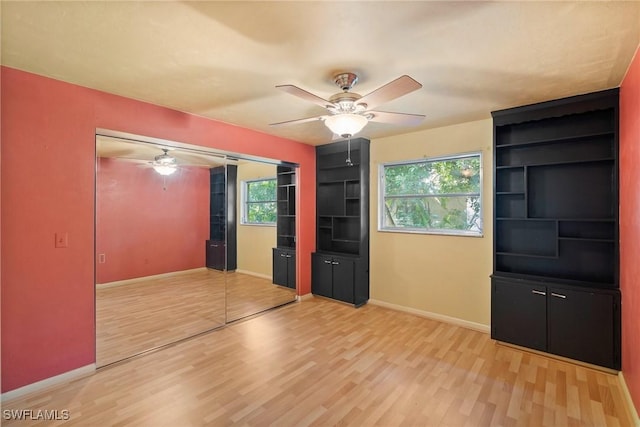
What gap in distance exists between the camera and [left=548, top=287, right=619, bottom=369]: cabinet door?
2611 mm

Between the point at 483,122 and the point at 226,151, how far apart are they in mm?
3212

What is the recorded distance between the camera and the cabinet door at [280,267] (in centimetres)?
491

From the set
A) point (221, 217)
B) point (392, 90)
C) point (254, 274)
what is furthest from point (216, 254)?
point (392, 90)

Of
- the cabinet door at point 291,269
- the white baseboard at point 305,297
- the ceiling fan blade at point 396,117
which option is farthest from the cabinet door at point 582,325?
the cabinet door at point 291,269

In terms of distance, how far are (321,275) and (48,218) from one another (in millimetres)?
3448

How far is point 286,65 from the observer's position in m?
2.16

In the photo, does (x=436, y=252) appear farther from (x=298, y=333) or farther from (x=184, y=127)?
(x=184, y=127)

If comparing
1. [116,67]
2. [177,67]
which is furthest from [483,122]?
[116,67]

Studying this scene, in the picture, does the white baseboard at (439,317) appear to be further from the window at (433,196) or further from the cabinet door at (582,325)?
the window at (433,196)

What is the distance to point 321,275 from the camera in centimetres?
477

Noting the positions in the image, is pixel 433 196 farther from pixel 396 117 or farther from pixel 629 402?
pixel 629 402

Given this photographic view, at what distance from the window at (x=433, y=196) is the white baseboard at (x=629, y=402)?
5.63 ft

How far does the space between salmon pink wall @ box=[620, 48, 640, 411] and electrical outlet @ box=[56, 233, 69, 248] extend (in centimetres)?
445

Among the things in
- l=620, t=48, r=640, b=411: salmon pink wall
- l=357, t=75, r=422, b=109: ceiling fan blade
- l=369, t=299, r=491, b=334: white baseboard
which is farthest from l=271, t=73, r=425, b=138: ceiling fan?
l=369, t=299, r=491, b=334: white baseboard
